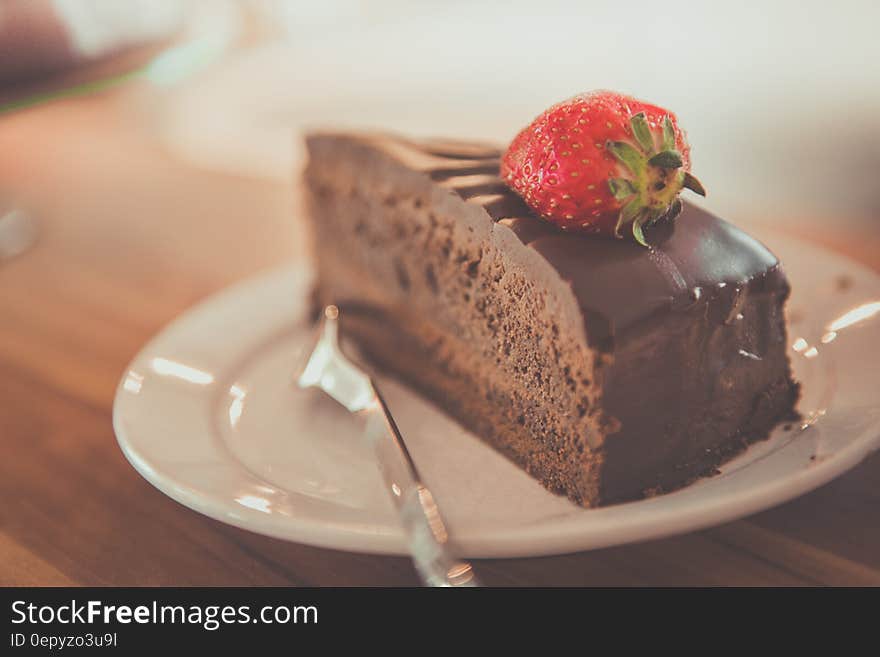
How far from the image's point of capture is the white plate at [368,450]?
709 mm

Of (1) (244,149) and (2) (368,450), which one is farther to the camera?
(1) (244,149)

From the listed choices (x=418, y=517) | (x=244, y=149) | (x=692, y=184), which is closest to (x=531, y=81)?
(x=244, y=149)

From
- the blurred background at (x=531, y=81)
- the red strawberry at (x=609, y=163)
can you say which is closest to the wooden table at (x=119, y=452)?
the blurred background at (x=531, y=81)

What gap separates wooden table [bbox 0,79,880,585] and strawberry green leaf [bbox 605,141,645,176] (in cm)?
34

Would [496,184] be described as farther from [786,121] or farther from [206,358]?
[786,121]

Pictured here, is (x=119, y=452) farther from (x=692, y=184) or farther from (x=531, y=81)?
(x=531, y=81)

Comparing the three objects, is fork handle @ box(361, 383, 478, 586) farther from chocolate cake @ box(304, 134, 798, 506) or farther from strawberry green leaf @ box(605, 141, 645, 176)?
strawberry green leaf @ box(605, 141, 645, 176)

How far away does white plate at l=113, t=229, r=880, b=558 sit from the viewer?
71 centimetres

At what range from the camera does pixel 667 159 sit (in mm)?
757

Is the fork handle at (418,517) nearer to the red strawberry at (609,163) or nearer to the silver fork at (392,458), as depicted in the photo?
the silver fork at (392,458)

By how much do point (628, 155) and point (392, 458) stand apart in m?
0.38

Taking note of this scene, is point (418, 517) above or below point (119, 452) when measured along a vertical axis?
above
